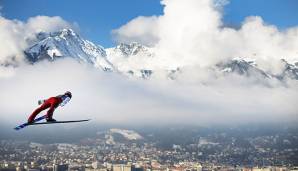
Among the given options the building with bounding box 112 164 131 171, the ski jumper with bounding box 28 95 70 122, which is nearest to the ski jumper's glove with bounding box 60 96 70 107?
the ski jumper with bounding box 28 95 70 122

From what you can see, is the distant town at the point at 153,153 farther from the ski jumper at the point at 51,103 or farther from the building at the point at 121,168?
the ski jumper at the point at 51,103

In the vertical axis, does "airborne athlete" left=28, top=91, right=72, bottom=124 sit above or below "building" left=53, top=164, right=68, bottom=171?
above

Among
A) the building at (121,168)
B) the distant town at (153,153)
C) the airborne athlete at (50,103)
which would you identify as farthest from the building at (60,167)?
the airborne athlete at (50,103)

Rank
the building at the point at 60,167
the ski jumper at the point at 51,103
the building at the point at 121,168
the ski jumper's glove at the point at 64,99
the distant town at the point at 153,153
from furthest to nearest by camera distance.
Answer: the distant town at the point at 153,153, the building at the point at 121,168, the building at the point at 60,167, the ski jumper's glove at the point at 64,99, the ski jumper at the point at 51,103

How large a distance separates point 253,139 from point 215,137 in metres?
9.29

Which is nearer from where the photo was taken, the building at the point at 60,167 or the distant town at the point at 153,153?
the building at the point at 60,167

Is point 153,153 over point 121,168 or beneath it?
over

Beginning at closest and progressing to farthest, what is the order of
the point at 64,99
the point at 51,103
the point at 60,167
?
the point at 51,103 < the point at 64,99 < the point at 60,167

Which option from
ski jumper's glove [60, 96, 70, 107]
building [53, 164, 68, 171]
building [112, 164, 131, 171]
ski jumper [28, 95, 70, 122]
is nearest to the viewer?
ski jumper [28, 95, 70, 122]

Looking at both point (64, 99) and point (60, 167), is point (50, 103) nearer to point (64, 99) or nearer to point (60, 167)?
point (64, 99)

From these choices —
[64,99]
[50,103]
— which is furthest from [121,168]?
[50,103]

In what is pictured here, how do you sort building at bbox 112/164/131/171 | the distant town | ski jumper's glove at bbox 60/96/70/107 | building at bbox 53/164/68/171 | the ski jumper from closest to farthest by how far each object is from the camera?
the ski jumper, ski jumper's glove at bbox 60/96/70/107, building at bbox 53/164/68/171, building at bbox 112/164/131/171, the distant town

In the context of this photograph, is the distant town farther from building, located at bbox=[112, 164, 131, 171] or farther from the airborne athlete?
the airborne athlete

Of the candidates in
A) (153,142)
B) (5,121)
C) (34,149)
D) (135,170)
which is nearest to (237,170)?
(135,170)
